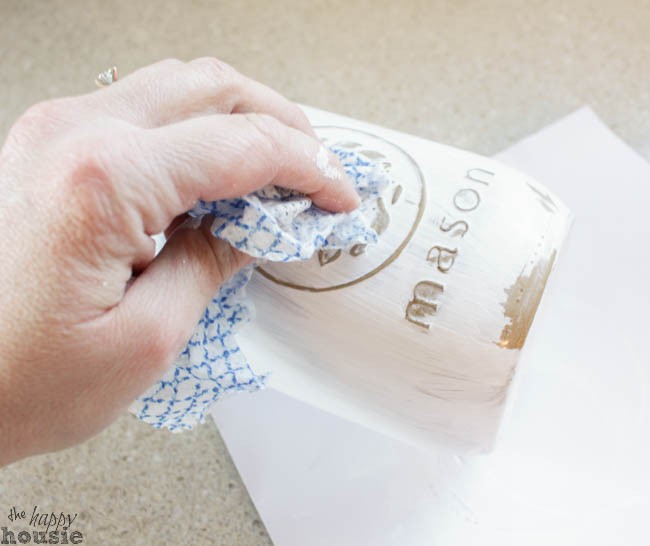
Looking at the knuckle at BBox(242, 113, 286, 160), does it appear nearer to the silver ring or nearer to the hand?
the hand

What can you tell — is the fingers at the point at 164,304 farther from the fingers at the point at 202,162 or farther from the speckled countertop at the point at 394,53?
the speckled countertop at the point at 394,53

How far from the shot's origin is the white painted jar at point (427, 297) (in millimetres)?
466

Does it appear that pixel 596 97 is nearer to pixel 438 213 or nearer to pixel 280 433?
pixel 438 213

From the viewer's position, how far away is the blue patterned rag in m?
0.40

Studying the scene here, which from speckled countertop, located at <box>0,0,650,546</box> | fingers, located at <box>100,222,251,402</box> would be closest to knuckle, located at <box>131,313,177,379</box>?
fingers, located at <box>100,222,251,402</box>

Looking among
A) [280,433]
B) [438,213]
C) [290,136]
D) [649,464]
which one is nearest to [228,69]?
[290,136]

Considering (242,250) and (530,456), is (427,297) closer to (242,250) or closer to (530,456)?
(242,250)

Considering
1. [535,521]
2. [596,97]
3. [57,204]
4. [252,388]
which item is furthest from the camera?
[596,97]

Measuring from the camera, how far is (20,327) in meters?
0.33

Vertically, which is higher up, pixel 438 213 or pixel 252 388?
pixel 438 213

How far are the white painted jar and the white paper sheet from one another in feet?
0.29

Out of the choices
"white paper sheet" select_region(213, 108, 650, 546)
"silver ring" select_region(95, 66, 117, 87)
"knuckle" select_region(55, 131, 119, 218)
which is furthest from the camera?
"white paper sheet" select_region(213, 108, 650, 546)

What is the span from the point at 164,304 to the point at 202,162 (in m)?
0.08

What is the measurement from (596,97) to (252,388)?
59 cm
